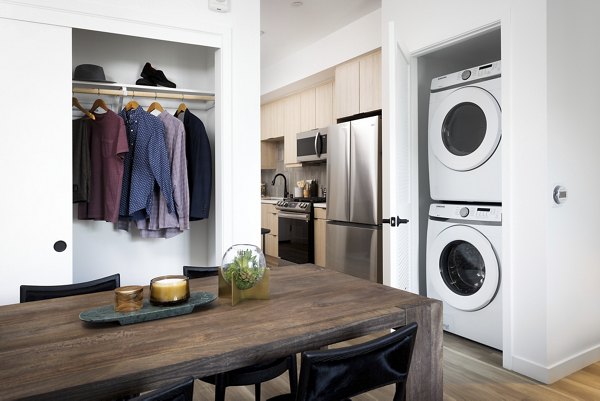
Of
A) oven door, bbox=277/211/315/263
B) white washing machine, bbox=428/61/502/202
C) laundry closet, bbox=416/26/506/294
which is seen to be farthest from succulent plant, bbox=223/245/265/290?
oven door, bbox=277/211/315/263

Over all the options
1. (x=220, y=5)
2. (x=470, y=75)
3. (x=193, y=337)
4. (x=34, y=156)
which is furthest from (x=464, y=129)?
(x=34, y=156)

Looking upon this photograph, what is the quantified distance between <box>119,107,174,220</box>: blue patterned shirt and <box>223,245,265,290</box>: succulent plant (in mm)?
1296

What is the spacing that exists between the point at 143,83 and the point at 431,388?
2.38m

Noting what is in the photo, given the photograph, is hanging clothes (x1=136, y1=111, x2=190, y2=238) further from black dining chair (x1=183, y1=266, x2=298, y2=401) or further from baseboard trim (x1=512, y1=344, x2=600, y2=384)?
baseboard trim (x1=512, y1=344, x2=600, y2=384)

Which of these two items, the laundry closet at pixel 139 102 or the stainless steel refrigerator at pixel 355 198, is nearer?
the laundry closet at pixel 139 102

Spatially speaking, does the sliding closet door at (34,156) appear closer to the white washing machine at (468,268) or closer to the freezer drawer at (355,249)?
the white washing machine at (468,268)

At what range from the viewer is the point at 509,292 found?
2541 millimetres

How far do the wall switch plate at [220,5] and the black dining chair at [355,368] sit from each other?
91.7 inches

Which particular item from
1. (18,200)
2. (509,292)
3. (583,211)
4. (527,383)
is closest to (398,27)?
(583,211)

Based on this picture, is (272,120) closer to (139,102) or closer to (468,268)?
(139,102)

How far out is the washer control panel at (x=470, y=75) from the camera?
9.04ft

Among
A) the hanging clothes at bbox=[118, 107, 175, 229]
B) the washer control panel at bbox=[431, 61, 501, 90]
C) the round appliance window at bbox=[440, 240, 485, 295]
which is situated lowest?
the round appliance window at bbox=[440, 240, 485, 295]

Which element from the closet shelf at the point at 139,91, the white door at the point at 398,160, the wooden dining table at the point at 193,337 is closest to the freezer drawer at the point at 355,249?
the white door at the point at 398,160

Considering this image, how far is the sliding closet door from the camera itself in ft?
7.12
